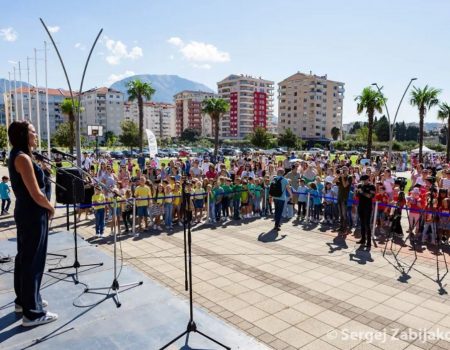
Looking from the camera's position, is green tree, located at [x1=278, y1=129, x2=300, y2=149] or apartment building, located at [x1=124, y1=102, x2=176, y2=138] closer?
green tree, located at [x1=278, y1=129, x2=300, y2=149]

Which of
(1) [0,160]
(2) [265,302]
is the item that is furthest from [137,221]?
(1) [0,160]

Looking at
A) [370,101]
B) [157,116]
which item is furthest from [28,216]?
[157,116]

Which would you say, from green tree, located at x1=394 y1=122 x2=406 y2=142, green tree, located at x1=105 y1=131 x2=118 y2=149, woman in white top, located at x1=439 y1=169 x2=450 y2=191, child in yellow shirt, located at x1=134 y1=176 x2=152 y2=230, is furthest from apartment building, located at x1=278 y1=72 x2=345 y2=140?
child in yellow shirt, located at x1=134 y1=176 x2=152 y2=230

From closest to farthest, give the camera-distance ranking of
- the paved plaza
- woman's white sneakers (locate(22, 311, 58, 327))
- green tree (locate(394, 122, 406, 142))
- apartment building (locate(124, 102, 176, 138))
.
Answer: woman's white sneakers (locate(22, 311, 58, 327)), the paved plaza, green tree (locate(394, 122, 406, 142)), apartment building (locate(124, 102, 176, 138))

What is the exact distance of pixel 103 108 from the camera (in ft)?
510

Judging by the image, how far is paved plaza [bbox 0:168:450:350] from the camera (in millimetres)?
5297

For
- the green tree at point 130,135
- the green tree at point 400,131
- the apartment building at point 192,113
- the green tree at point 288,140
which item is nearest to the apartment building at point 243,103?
the apartment building at point 192,113

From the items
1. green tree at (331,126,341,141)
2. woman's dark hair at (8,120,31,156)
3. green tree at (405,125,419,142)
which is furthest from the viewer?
green tree at (405,125,419,142)

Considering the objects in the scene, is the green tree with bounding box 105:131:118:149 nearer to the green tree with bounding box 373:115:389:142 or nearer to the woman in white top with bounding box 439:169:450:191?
the green tree with bounding box 373:115:389:142

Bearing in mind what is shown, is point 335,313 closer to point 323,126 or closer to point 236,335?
point 236,335

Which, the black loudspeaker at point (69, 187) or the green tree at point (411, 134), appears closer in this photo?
the black loudspeaker at point (69, 187)

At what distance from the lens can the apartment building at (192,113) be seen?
164500 mm

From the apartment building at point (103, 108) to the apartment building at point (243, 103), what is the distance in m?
44.7

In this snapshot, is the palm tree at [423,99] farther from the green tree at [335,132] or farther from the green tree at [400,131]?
the green tree at [400,131]
